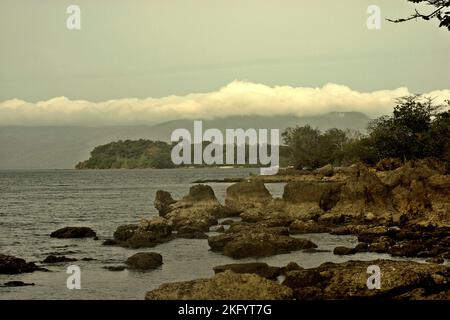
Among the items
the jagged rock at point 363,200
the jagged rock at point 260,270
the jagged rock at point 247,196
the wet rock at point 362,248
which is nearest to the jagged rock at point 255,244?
the wet rock at point 362,248

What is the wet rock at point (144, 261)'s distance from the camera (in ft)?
106

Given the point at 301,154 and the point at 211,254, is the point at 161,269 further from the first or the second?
the point at 301,154

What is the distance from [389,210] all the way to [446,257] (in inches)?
719

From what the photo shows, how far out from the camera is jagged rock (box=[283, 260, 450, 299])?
874 inches

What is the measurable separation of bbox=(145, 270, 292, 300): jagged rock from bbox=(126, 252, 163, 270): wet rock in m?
10.3

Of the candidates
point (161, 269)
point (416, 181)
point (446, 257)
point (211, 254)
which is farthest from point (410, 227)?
point (161, 269)

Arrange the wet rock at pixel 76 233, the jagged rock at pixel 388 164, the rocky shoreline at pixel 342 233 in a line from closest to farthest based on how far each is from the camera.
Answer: the rocky shoreline at pixel 342 233
the wet rock at pixel 76 233
the jagged rock at pixel 388 164

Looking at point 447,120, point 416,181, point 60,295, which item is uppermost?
point 447,120

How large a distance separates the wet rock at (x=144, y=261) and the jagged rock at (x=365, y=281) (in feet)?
34.9

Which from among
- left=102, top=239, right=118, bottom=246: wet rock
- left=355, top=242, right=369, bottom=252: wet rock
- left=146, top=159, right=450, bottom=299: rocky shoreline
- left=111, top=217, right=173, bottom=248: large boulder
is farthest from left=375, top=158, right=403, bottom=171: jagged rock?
left=102, top=239, right=118, bottom=246: wet rock

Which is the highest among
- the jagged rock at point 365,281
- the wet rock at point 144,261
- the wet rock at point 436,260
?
the jagged rock at point 365,281

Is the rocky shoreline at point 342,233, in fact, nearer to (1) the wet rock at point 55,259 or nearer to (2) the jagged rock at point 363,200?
(2) the jagged rock at point 363,200

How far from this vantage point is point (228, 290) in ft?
69.9

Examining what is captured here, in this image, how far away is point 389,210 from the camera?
49.8 m
